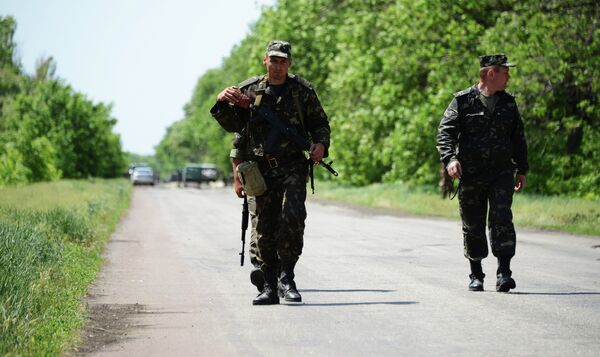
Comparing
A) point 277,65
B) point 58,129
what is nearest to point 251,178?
point 277,65

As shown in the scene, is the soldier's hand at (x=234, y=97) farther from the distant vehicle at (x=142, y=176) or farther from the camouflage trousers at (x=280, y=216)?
the distant vehicle at (x=142, y=176)

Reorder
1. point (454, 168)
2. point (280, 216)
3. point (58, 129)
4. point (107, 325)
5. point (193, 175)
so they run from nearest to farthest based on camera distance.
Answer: point (107, 325) < point (280, 216) < point (454, 168) < point (58, 129) < point (193, 175)

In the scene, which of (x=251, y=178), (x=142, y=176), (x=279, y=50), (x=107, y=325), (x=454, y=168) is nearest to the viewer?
(x=107, y=325)

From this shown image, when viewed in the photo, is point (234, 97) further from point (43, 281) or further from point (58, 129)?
point (58, 129)

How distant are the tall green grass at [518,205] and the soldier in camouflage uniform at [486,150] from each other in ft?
31.4

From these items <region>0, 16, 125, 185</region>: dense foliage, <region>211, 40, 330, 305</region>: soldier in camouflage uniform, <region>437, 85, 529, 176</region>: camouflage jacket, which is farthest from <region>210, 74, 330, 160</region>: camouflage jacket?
<region>0, 16, 125, 185</region>: dense foliage

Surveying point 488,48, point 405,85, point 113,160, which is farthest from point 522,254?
point 113,160

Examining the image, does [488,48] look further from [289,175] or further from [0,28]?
[0,28]

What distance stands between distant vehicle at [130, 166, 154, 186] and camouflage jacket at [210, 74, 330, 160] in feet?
226

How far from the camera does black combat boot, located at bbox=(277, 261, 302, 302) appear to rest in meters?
8.74

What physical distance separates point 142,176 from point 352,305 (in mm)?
70022

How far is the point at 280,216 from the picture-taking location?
8.76m

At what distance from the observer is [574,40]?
81.1 ft

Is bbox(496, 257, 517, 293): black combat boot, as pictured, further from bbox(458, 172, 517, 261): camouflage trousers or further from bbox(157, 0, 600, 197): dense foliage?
bbox(157, 0, 600, 197): dense foliage
